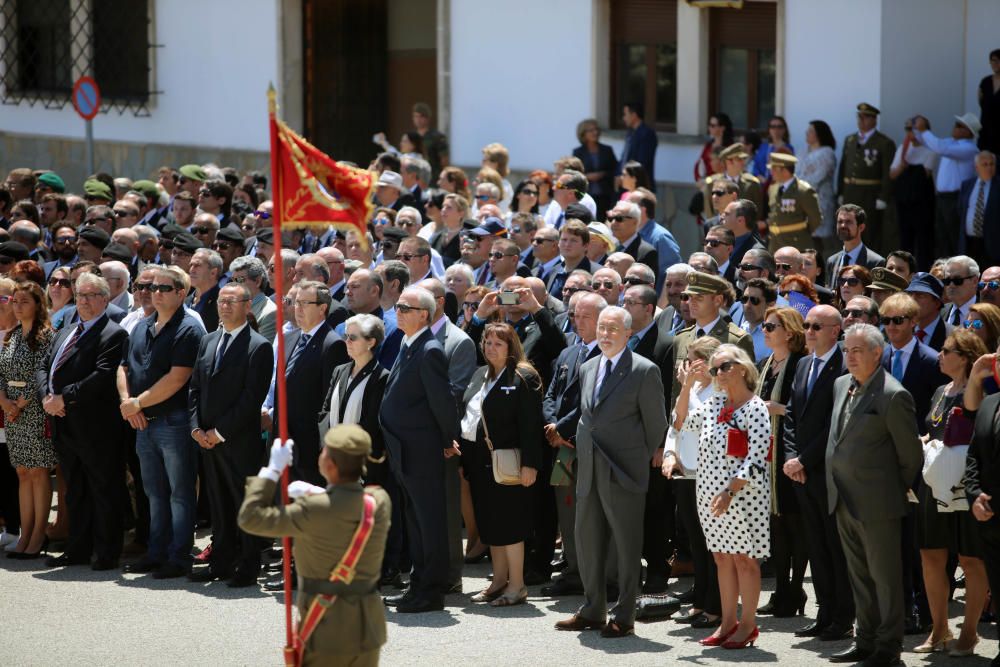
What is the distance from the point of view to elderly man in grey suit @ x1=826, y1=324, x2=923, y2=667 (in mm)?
8625

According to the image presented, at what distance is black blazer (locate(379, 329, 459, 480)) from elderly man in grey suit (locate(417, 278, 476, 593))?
235 millimetres

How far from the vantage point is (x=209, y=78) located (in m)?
23.9

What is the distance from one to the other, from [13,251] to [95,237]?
0.71 metres

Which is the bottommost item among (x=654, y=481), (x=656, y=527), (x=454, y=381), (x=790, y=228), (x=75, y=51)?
(x=656, y=527)

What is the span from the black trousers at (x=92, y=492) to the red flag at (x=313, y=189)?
4.08m

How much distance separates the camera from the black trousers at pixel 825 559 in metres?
9.20

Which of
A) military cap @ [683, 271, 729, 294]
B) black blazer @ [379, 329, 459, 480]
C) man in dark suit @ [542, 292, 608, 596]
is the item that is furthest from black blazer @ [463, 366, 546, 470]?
military cap @ [683, 271, 729, 294]

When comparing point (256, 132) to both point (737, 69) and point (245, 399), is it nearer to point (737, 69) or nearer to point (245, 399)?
point (737, 69)

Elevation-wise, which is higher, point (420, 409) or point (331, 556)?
point (420, 409)

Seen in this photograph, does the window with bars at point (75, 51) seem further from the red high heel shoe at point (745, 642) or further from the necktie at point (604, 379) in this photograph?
the red high heel shoe at point (745, 642)

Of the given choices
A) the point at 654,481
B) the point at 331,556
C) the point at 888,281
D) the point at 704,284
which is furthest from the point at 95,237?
the point at 331,556

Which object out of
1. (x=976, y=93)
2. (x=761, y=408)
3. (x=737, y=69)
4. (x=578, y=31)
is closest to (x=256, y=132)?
(x=578, y=31)

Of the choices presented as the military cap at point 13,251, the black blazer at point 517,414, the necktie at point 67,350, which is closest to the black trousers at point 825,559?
the black blazer at point 517,414

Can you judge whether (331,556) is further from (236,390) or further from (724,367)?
(236,390)
